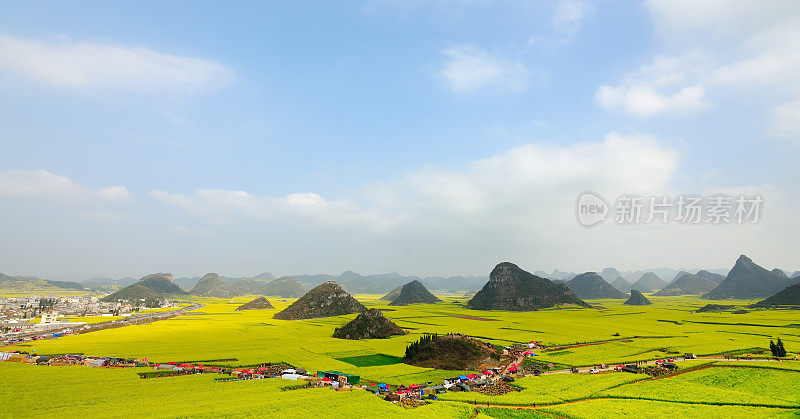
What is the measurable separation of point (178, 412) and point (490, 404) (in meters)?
31.7

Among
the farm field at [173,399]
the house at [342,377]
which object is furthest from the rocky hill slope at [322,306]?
the house at [342,377]

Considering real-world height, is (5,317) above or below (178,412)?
below

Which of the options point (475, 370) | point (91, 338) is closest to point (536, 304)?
point (475, 370)

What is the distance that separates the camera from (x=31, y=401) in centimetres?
3834

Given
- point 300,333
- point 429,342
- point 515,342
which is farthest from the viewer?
point 300,333

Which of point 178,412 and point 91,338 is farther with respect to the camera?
point 91,338

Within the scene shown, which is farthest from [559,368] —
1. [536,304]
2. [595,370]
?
[536,304]

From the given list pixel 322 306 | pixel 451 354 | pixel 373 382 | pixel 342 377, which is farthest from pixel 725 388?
pixel 322 306

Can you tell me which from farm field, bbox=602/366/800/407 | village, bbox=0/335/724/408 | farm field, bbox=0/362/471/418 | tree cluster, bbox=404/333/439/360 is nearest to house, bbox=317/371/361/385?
village, bbox=0/335/724/408

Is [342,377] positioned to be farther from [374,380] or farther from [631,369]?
[631,369]

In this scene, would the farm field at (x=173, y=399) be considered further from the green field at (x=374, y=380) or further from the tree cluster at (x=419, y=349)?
the tree cluster at (x=419, y=349)

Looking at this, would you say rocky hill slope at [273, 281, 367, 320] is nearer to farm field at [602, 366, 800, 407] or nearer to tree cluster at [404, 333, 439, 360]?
tree cluster at [404, 333, 439, 360]

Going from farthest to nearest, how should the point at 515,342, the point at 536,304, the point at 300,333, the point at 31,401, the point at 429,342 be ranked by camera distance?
the point at 536,304 → the point at 300,333 → the point at 515,342 → the point at 429,342 → the point at 31,401

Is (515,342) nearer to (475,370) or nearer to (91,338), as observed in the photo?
(475,370)
